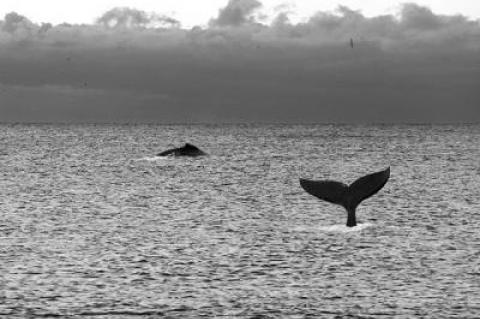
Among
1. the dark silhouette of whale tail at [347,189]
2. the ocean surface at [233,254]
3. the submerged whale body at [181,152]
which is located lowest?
the ocean surface at [233,254]

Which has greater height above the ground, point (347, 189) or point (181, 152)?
point (347, 189)

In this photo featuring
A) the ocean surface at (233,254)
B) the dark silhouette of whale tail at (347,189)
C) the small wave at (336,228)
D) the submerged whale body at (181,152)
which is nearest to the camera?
the ocean surface at (233,254)

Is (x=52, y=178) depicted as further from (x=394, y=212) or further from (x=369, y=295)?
(x=369, y=295)

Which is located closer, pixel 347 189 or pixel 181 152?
pixel 347 189

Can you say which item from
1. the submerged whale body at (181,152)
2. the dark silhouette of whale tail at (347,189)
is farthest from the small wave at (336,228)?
the submerged whale body at (181,152)

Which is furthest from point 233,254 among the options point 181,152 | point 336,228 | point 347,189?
point 181,152

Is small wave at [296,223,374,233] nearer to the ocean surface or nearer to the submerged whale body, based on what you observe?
the ocean surface

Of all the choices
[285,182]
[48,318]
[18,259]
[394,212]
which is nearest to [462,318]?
[48,318]

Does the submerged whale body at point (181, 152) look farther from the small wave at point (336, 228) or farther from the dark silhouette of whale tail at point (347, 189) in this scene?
the dark silhouette of whale tail at point (347, 189)

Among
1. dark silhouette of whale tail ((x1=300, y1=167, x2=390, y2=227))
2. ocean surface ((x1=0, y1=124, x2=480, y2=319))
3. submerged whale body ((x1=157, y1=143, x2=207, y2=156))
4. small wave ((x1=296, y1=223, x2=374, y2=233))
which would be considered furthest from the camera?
submerged whale body ((x1=157, y1=143, x2=207, y2=156))

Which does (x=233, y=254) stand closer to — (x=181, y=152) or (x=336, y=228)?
(x=336, y=228)

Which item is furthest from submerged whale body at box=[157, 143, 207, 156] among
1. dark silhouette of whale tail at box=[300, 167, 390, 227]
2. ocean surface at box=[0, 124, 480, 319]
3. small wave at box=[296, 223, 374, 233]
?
dark silhouette of whale tail at box=[300, 167, 390, 227]

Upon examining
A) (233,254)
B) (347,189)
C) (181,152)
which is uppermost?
(347,189)

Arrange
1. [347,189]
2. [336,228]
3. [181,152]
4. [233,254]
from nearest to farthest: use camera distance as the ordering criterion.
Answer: [233,254]
[347,189]
[336,228]
[181,152]
